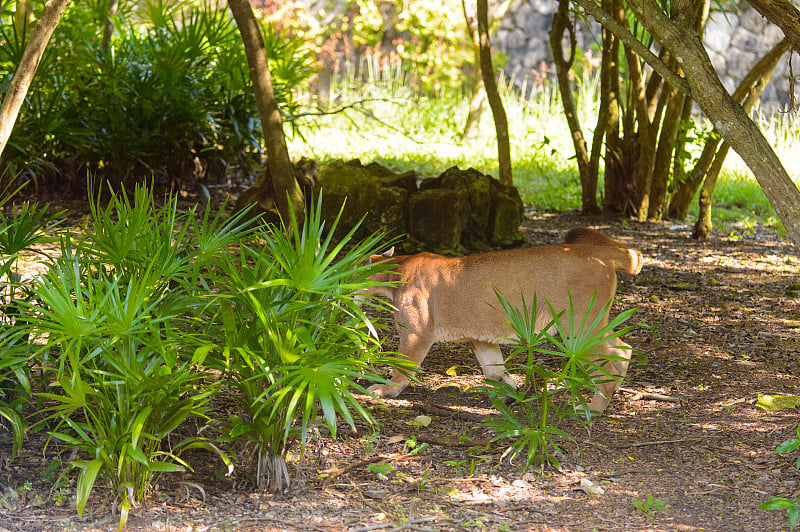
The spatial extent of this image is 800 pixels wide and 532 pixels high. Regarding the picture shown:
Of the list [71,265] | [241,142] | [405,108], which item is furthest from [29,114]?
[405,108]

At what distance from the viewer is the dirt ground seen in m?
2.77

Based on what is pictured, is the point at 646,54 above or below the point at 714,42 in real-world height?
below

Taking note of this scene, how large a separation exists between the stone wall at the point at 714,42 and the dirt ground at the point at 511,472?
39.7 feet

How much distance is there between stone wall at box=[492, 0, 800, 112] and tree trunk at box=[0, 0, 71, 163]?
12.9 m

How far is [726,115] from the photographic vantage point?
328 centimetres

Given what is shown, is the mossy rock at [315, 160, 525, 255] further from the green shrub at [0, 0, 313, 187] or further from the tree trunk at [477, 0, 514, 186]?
the green shrub at [0, 0, 313, 187]

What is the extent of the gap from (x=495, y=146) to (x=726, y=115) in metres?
8.33

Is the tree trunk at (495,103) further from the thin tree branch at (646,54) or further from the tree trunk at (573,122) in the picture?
the thin tree branch at (646,54)

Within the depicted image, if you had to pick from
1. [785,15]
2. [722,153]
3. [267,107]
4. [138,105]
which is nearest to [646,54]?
[785,15]

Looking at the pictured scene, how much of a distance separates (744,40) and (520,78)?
4459 mm

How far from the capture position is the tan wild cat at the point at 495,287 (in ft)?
12.5

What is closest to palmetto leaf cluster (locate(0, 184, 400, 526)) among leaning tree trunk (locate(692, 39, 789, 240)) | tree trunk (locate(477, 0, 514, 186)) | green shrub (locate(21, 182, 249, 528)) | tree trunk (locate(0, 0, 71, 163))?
green shrub (locate(21, 182, 249, 528))

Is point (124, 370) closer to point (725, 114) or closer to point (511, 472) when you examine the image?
point (511, 472)

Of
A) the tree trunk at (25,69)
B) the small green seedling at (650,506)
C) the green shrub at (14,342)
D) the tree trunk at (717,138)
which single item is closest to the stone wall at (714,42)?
the tree trunk at (717,138)
